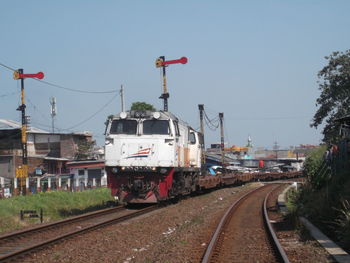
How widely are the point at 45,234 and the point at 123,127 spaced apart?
608 cm

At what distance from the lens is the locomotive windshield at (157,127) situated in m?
16.5

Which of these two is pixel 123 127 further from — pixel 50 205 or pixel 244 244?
pixel 244 244

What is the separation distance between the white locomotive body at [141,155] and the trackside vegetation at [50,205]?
3.17 metres

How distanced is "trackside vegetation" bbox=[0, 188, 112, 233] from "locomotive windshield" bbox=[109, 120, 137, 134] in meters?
4.06

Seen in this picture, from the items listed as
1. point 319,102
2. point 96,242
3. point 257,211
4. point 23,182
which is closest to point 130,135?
point 257,211

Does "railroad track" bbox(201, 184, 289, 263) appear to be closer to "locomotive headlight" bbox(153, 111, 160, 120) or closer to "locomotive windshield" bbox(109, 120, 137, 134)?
"locomotive headlight" bbox(153, 111, 160, 120)

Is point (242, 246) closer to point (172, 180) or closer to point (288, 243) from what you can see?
point (288, 243)

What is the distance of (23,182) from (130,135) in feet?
36.2

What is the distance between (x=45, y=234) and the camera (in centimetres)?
1138

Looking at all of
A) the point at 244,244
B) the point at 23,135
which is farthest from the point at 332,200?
the point at 23,135

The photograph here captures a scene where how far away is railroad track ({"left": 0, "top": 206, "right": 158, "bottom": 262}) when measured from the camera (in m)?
9.03

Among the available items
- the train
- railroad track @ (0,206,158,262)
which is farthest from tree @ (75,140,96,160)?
railroad track @ (0,206,158,262)

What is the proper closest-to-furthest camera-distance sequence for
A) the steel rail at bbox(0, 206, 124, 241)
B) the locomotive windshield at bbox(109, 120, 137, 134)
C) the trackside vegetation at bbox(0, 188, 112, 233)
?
the steel rail at bbox(0, 206, 124, 241), the trackside vegetation at bbox(0, 188, 112, 233), the locomotive windshield at bbox(109, 120, 137, 134)

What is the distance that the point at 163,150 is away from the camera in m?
16.3
